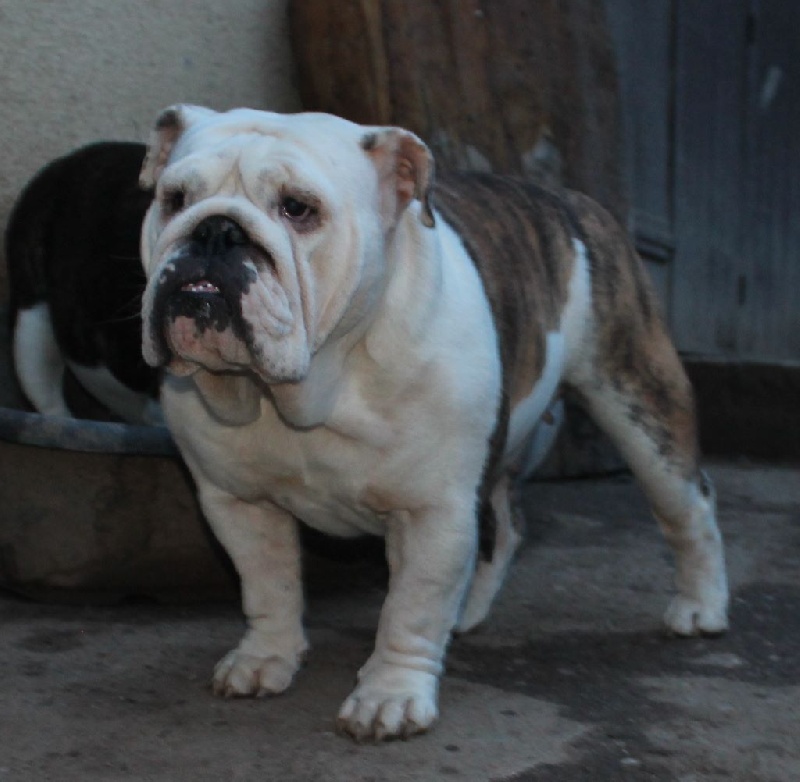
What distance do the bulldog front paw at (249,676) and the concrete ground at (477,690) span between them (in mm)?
32

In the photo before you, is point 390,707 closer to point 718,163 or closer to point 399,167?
point 399,167

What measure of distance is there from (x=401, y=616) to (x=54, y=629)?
3.55 ft

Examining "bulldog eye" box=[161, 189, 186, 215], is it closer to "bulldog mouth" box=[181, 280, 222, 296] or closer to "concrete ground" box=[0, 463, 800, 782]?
"bulldog mouth" box=[181, 280, 222, 296]

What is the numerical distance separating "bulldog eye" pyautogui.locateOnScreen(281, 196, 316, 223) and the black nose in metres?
0.12

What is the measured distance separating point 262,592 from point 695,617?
3.68 feet

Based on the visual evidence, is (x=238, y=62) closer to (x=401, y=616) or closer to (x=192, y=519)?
(x=192, y=519)

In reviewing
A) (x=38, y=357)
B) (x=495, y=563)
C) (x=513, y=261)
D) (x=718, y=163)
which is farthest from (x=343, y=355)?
(x=718, y=163)

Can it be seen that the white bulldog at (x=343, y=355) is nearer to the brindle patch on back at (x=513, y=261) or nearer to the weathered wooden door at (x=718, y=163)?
the brindle patch on back at (x=513, y=261)

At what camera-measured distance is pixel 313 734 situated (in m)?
2.96

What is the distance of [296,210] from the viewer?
2.77m

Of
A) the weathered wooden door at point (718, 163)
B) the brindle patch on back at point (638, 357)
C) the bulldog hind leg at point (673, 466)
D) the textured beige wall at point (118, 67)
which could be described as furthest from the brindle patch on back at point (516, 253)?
the weathered wooden door at point (718, 163)

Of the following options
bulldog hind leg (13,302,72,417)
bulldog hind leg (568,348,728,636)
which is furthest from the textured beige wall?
bulldog hind leg (568,348,728,636)

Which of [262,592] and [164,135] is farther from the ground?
[164,135]

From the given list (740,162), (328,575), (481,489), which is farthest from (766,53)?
(481,489)
